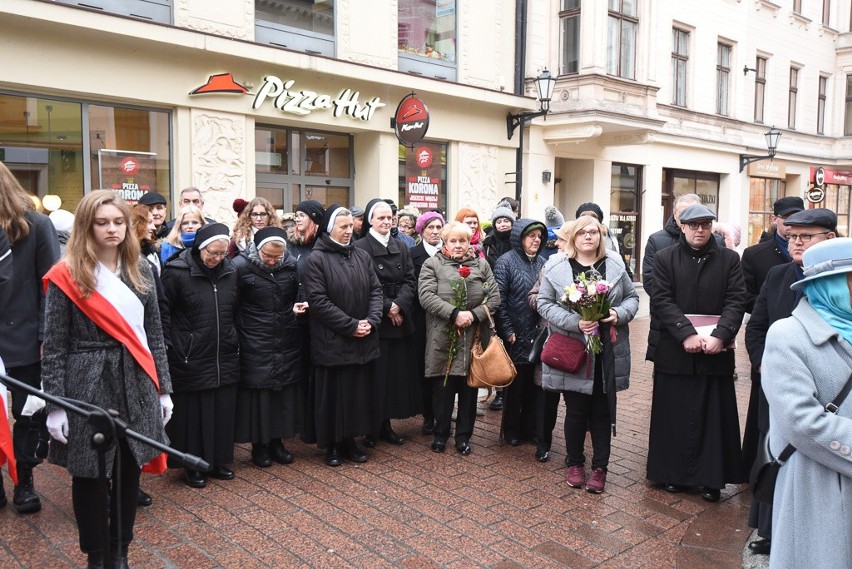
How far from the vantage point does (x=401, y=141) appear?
13.2 metres

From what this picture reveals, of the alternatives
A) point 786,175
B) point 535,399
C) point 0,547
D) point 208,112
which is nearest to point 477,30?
point 208,112

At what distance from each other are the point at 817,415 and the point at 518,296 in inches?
144

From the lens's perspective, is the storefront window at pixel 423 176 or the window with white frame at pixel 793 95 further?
the window with white frame at pixel 793 95

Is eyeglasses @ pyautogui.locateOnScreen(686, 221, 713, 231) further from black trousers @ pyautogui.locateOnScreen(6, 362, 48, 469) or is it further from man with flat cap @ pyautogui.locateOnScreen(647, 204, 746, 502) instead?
black trousers @ pyautogui.locateOnScreen(6, 362, 48, 469)

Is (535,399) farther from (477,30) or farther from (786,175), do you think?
(786,175)

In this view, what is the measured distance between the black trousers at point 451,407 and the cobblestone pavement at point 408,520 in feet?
0.69

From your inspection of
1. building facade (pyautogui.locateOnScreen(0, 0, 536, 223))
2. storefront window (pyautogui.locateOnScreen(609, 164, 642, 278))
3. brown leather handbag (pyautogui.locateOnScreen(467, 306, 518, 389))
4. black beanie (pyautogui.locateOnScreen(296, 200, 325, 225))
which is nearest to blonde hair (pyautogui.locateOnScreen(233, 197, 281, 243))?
black beanie (pyautogui.locateOnScreen(296, 200, 325, 225))

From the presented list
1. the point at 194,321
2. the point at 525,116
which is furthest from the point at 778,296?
the point at 525,116

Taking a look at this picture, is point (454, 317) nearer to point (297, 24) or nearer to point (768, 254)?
point (768, 254)

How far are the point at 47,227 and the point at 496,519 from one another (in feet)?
10.8

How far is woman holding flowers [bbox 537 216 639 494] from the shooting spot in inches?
195

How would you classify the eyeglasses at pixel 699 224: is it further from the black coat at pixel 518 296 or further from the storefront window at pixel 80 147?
the storefront window at pixel 80 147

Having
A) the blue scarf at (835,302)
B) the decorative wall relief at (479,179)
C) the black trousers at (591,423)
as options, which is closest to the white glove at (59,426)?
the black trousers at (591,423)

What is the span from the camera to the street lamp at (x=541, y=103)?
14.3 m
